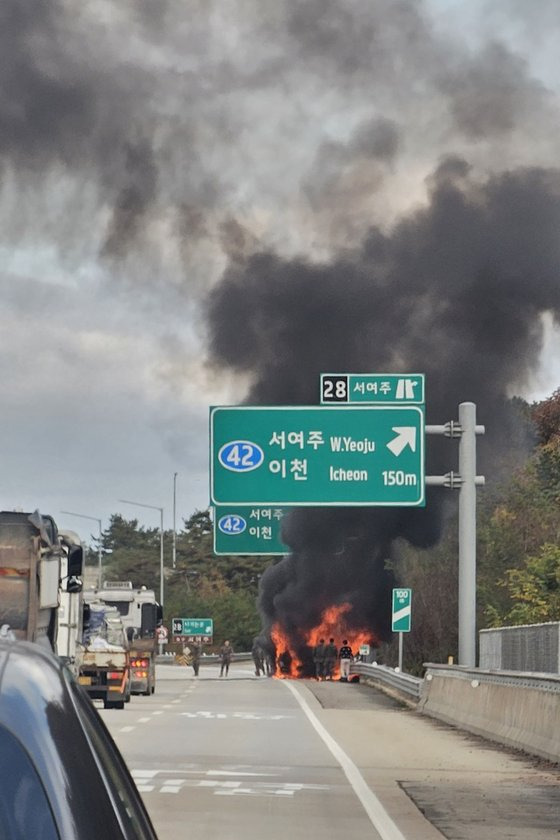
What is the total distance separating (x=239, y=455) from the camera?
40.1 metres

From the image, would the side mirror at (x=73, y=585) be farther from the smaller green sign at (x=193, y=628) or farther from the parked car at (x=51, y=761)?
the smaller green sign at (x=193, y=628)

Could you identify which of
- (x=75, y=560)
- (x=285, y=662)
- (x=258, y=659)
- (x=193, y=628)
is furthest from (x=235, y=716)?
(x=193, y=628)

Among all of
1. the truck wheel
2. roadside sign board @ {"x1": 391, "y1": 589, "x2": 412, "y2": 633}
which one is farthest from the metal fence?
roadside sign board @ {"x1": 391, "y1": 589, "x2": 412, "y2": 633}

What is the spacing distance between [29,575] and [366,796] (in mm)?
8908

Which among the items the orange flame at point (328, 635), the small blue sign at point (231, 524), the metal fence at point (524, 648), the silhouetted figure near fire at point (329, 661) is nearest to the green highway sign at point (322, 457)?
the metal fence at point (524, 648)

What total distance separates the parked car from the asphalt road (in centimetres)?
1059

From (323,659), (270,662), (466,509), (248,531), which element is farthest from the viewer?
(270,662)

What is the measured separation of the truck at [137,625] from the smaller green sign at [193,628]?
51475 millimetres

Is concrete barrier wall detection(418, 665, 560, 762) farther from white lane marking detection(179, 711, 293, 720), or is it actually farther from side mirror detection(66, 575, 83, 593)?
side mirror detection(66, 575, 83, 593)

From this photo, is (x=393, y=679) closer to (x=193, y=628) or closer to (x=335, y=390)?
(x=335, y=390)

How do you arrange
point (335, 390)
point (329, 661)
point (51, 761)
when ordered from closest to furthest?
point (51, 761) < point (335, 390) < point (329, 661)

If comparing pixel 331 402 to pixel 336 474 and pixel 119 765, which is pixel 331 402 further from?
pixel 119 765

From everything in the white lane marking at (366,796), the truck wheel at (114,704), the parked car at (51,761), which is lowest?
the white lane marking at (366,796)

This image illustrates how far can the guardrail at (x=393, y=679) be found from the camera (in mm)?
44594
